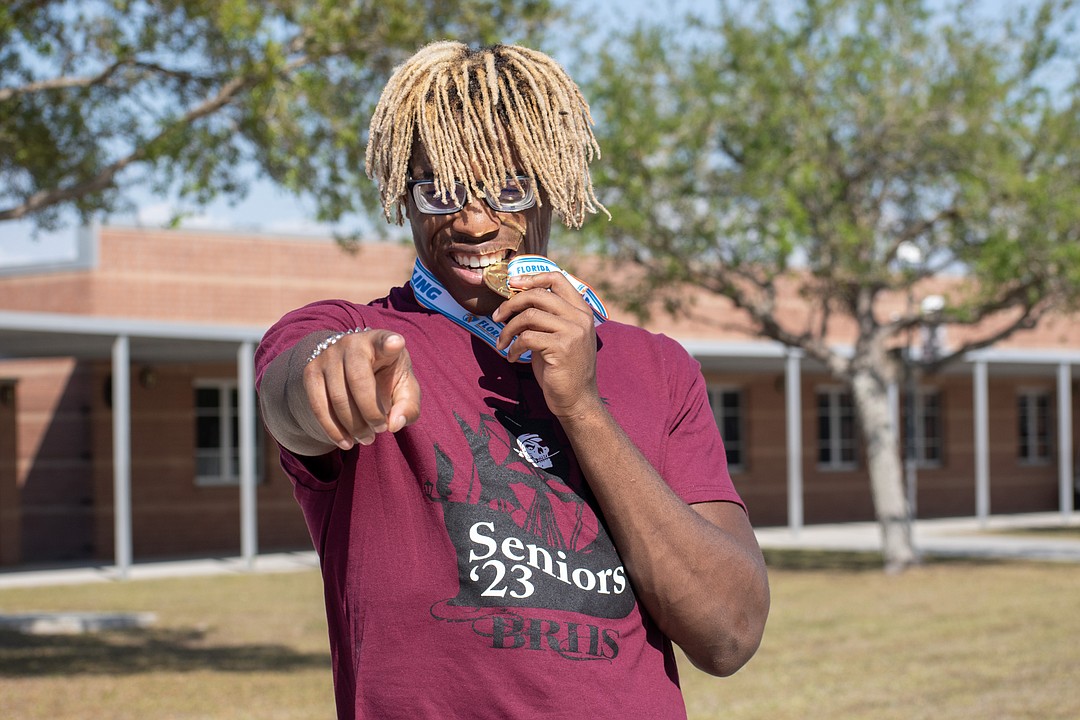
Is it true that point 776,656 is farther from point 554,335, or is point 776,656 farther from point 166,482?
point 166,482

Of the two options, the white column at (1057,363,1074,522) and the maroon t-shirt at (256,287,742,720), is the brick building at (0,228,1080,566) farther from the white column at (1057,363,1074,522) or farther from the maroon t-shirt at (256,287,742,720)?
the maroon t-shirt at (256,287,742,720)

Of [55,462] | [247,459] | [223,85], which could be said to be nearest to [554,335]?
[223,85]

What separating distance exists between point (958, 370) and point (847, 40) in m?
14.3

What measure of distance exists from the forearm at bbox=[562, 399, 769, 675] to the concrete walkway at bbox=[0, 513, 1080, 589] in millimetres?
17023

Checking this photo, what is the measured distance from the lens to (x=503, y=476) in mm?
1657

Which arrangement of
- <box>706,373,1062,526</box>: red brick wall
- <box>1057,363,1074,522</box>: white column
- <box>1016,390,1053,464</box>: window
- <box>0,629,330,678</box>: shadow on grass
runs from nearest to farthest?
<box>0,629,330,678</box>: shadow on grass, <box>1057,363,1074,522</box>: white column, <box>706,373,1062,526</box>: red brick wall, <box>1016,390,1053,464</box>: window

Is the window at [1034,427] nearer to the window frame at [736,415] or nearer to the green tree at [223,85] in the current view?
the window frame at [736,415]

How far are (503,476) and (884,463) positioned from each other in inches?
609

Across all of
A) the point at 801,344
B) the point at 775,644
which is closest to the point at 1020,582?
the point at 801,344

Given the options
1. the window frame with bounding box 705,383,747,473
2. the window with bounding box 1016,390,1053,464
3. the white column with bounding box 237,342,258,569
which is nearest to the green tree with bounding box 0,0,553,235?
the white column with bounding box 237,342,258,569

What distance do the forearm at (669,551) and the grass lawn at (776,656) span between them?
6.78 metres

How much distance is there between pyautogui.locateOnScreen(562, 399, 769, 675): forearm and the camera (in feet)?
5.31

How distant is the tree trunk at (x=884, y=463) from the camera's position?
1638 cm

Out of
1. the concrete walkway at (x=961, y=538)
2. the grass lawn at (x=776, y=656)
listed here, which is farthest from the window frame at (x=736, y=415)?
the grass lawn at (x=776, y=656)
